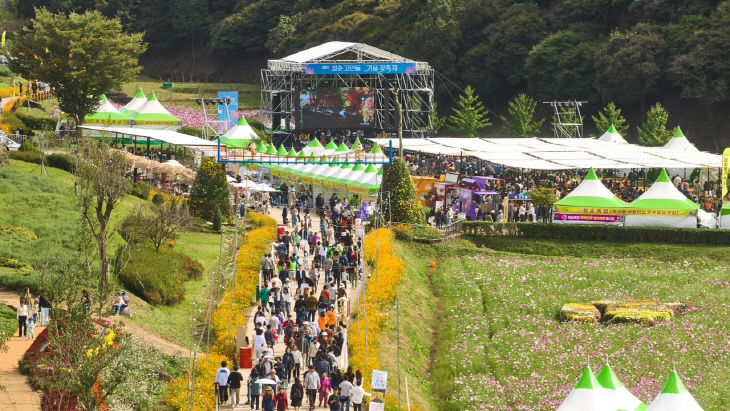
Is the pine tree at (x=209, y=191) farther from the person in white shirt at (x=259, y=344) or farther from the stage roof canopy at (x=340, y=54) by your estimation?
the stage roof canopy at (x=340, y=54)

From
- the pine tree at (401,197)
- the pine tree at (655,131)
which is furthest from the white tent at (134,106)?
the pine tree at (655,131)

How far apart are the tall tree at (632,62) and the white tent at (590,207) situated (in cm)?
3731

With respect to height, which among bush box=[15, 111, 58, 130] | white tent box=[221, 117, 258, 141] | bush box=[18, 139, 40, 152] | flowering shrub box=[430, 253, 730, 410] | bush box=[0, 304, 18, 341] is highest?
bush box=[15, 111, 58, 130]

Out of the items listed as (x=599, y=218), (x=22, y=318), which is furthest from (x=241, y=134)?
(x=22, y=318)

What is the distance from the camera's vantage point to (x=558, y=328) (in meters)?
44.6

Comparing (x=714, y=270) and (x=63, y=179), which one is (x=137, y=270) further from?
(x=714, y=270)

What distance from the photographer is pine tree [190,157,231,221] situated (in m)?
60.1

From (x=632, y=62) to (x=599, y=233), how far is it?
3976 cm

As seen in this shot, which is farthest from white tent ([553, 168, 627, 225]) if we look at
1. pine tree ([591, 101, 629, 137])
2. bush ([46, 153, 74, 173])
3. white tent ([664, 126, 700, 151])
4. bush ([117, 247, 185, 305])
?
pine tree ([591, 101, 629, 137])

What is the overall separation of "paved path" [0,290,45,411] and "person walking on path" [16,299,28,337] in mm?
210

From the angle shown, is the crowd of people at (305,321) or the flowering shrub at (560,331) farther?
the flowering shrub at (560,331)

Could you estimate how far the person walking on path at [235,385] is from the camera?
1344 inches

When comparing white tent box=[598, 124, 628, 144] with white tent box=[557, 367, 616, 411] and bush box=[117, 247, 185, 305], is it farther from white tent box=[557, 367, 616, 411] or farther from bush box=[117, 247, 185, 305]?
white tent box=[557, 367, 616, 411]

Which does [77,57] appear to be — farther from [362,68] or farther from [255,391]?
[255,391]
